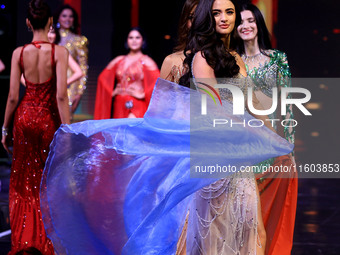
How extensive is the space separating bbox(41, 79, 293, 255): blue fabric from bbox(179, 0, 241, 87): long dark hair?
156 millimetres

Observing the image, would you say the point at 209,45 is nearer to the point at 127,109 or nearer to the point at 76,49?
the point at 127,109

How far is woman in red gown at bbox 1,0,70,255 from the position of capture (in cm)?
437

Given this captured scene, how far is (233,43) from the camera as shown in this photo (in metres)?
3.58

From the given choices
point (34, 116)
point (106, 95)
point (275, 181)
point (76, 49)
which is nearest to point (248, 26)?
point (275, 181)

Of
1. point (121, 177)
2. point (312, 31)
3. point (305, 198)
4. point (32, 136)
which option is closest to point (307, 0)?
point (312, 31)

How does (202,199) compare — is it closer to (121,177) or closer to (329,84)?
(121,177)

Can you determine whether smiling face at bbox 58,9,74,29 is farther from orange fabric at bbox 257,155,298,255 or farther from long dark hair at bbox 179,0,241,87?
long dark hair at bbox 179,0,241,87

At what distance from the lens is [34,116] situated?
442cm

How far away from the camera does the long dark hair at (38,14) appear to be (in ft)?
14.3

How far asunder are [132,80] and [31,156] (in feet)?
10.4

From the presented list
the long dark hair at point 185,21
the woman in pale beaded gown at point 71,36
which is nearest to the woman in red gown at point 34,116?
the long dark hair at point 185,21

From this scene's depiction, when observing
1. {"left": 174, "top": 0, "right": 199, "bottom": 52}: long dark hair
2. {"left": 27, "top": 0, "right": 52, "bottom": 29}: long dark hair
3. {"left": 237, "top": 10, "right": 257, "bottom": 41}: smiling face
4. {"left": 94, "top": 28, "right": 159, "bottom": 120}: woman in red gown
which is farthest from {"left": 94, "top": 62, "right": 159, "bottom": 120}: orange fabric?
{"left": 174, "top": 0, "right": 199, "bottom": 52}: long dark hair

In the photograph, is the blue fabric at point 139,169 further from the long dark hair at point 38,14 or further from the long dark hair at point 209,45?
the long dark hair at point 38,14

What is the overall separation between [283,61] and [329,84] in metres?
7.63
